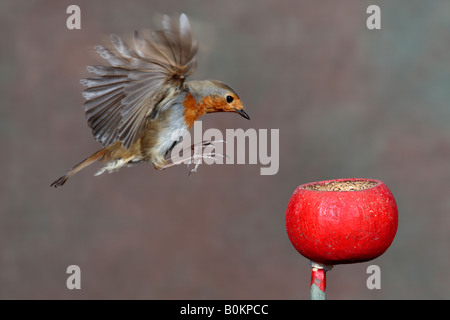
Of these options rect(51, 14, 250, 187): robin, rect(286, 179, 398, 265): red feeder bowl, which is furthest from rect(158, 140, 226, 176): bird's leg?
rect(286, 179, 398, 265): red feeder bowl

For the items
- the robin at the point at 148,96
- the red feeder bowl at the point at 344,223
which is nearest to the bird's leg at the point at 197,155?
the robin at the point at 148,96

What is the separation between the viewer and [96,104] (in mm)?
1798

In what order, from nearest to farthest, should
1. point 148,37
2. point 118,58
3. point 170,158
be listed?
point 148,37, point 118,58, point 170,158

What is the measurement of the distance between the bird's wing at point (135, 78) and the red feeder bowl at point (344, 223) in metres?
0.48

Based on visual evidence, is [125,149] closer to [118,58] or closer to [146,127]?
[146,127]

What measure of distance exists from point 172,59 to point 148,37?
0.10 meters

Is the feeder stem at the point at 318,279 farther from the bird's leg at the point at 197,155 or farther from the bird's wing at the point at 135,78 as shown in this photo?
the bird's wing at the point at 135,78

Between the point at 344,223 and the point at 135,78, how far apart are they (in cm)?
66

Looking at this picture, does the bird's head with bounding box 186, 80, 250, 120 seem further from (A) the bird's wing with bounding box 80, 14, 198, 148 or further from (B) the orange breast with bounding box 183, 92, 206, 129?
(A) the bird's wing with bounding box 80, 14, 198, 148

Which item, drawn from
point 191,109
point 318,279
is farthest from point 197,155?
point 318,279

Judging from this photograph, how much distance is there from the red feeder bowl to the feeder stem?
0.06m

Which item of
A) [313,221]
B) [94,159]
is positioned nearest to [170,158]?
[94,159]

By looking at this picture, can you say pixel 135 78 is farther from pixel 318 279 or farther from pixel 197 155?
pixel 318 279

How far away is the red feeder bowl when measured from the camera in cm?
153
